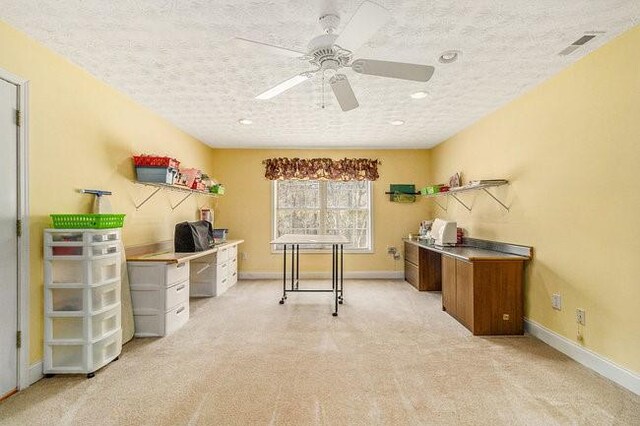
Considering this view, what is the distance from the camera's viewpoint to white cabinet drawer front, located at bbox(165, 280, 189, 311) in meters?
3.27

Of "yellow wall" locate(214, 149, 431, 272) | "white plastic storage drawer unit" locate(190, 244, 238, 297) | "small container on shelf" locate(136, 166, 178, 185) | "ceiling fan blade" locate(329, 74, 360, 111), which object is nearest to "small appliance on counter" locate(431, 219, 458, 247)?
"yellow wall" locate(214, 149, 431, 272)

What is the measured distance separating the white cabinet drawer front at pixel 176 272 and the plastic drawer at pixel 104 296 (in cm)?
59

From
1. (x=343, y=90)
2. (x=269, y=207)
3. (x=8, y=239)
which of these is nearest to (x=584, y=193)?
(x=343, y=90)

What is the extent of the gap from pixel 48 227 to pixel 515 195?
166 inches

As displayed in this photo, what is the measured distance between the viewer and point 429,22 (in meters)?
2.12

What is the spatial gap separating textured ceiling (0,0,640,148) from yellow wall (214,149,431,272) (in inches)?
79.3

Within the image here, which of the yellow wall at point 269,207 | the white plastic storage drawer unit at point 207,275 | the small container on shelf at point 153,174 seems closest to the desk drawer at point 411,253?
the yellow wall at point 269,207

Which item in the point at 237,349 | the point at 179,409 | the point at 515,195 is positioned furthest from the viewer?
the point at 515,195

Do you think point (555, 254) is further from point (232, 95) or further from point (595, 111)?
point (232, 95)

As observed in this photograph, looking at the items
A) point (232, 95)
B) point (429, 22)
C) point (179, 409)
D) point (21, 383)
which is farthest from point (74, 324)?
point (429, 22)

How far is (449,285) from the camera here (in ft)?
12.7

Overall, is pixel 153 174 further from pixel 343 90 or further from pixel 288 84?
pixel 343 90

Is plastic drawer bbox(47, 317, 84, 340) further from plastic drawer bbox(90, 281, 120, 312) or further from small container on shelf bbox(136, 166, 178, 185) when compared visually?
small container on shelf bbox(136, 166, 178, 185)

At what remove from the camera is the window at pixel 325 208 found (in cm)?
615
